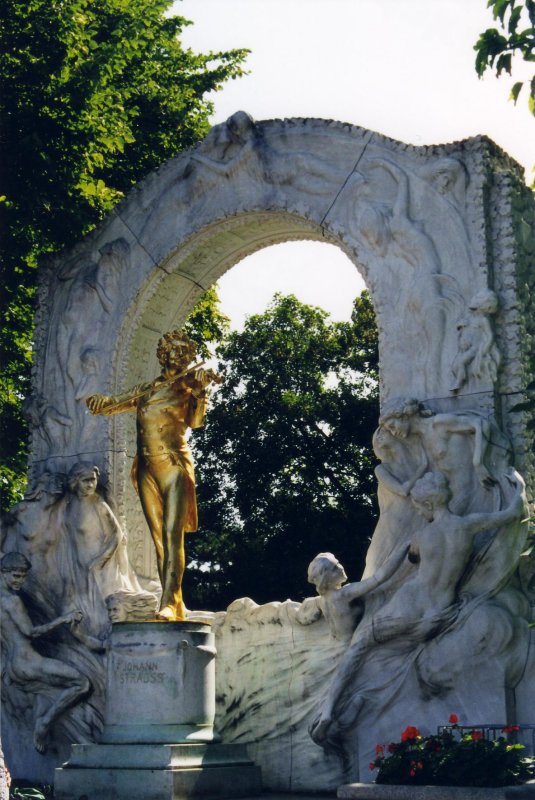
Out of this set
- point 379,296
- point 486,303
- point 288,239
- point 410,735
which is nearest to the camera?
point 410,735

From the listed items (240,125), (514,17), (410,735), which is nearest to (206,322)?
(240,125)

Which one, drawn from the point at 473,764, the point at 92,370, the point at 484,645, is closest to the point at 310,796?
the point at 484,645

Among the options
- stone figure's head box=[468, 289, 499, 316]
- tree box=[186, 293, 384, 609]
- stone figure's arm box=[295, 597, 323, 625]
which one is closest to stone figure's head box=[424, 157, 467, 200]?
stone figure's head box=[468, 289, 499, 316]

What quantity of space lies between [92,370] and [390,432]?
3965 millimetres

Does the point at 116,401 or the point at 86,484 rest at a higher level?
the point at 116,401

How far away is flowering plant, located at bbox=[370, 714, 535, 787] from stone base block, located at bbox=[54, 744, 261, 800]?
1878mm

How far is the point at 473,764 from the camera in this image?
34.4 feet

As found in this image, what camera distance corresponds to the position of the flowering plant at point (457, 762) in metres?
10.4

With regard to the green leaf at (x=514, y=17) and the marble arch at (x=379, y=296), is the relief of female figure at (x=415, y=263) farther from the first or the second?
the green leaf at (x=514, y=17)

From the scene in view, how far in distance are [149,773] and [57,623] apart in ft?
9.31

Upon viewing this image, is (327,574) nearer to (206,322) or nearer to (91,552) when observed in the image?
(91,552)

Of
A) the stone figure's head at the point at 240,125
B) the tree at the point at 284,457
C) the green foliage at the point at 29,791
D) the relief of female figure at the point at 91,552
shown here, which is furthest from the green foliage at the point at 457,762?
the tree at the point at 284,457

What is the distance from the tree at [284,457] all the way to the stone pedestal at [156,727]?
9.49 metres

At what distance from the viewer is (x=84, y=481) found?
50.3ft
